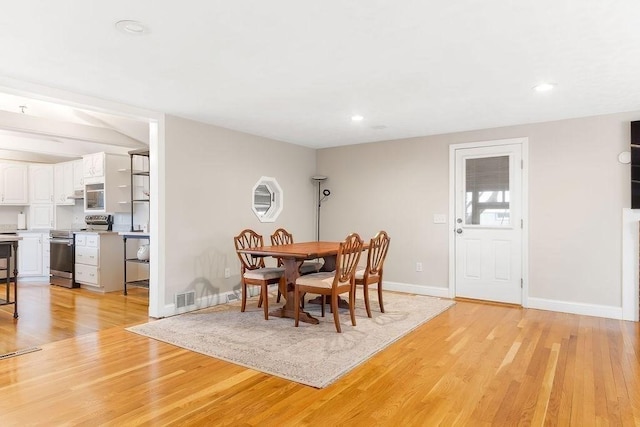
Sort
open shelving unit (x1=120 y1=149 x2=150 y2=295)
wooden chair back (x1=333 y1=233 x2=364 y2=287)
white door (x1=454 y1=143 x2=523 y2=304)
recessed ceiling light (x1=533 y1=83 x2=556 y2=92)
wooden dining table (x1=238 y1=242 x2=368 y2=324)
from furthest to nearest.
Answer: open shelving unit (x1=120 y1=149 x2=150 y2=295) < white door (x1=454 y1=143 x2=523 y2=304) < wooden dining table (x1=238 y1=242 x2=368 y2=324) < wooden chair back (x1=333 y1=233 x2=364 y2=287) < recessed ceiling light (x1=533 y1=83 x2=556 y2=92)

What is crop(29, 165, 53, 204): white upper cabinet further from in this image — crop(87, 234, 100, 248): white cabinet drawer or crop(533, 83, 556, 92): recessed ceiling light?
crop(533, 83, 556, 92): recessed ceiling light

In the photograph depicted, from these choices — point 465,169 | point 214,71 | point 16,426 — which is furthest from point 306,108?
point 16,426

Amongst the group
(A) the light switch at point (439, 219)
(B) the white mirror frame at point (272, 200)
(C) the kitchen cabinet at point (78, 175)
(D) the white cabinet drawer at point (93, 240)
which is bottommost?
(D) the white cabinet drawer at point (93, 240)

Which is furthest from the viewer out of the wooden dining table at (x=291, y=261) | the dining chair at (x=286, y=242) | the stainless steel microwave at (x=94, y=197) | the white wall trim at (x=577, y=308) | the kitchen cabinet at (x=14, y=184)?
the kitchen cabinet at (x=14, y=184)

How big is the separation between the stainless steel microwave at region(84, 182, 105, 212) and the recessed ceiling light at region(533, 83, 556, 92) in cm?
587

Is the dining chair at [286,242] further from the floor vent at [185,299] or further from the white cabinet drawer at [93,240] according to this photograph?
the white cabinet drawer at [93,240]

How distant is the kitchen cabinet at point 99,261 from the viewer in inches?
223

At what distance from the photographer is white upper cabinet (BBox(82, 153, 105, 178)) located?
6074 millimetres

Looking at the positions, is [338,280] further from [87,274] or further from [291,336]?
[87,274]

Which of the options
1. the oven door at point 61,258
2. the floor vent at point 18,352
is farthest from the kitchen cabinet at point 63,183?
the floor vent at point 18,352

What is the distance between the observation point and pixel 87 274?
19.0ft

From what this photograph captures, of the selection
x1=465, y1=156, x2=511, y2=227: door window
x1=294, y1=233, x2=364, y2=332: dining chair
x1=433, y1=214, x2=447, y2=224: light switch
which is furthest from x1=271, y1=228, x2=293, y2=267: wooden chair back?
x1=465, y1=156, x2=511, y2=227: door window

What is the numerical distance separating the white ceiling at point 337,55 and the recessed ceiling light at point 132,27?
4 cm

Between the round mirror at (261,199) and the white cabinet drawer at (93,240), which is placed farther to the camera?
the white cabinet drawer at (93,240)
